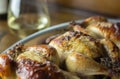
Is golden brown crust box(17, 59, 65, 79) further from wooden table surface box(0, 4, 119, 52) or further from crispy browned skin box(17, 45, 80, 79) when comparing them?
wooden table surface box(0, 4, 119, 52)

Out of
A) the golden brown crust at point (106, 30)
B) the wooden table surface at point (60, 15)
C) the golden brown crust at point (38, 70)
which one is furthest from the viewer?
the wooden table surface at point (60, 15)

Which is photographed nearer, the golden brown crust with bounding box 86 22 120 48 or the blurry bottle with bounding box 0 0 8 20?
the golden brown crust with bounding box 86 22 120 48

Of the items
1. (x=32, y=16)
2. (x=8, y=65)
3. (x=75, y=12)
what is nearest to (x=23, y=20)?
(x=32, y=16)

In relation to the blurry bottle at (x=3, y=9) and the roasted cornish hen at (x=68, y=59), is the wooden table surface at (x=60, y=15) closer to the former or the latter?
the blurry bottle at (x=3, y=9)

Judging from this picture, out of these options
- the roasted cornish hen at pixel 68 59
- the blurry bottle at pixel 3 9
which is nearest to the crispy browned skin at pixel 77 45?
the roasted cornish hen at pixel 68 59

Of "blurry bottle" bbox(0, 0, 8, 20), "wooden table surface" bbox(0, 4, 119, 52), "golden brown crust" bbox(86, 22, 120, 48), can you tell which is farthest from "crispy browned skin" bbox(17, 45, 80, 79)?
"blurry bottle" bbox(0, 0, 8, 20)

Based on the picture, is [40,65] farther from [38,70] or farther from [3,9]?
[3,9]

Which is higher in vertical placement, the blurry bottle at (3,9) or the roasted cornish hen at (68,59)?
the blurry bottle at (3,9)

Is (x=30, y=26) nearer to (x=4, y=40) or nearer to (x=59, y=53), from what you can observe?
(x=4, y=40)
